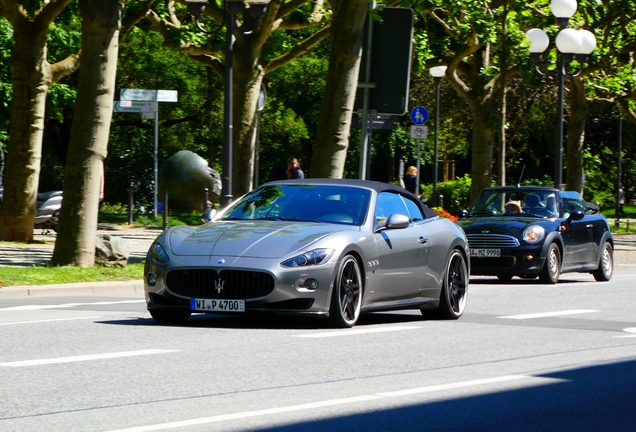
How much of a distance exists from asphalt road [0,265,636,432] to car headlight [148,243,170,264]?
1.98ft

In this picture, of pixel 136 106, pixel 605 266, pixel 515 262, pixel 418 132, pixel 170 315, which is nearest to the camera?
pixel 170 315

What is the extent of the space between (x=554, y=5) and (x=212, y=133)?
76.9 feet

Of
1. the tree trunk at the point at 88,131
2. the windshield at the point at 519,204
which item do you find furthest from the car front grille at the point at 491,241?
the tree trunk at the point at 88,131

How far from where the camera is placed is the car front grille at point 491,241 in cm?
2048

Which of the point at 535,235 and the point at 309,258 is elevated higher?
the point at 309,258

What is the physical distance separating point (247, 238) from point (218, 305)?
660mm

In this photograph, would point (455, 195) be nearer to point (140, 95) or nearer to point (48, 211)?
point (140, 95)

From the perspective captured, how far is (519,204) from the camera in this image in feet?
71.2

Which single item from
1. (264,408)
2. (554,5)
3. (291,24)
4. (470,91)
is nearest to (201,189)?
(470,91)

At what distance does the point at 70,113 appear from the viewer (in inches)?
1793

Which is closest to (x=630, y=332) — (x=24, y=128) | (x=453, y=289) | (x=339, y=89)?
(x=453, y=289)

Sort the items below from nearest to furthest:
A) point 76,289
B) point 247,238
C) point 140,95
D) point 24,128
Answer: point 247,238, point 76,289, point 24,128, point 140,95

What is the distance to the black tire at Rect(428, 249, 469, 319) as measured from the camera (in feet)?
44.0

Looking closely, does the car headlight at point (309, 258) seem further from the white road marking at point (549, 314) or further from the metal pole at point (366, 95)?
the metal pole at point (366, 95)
